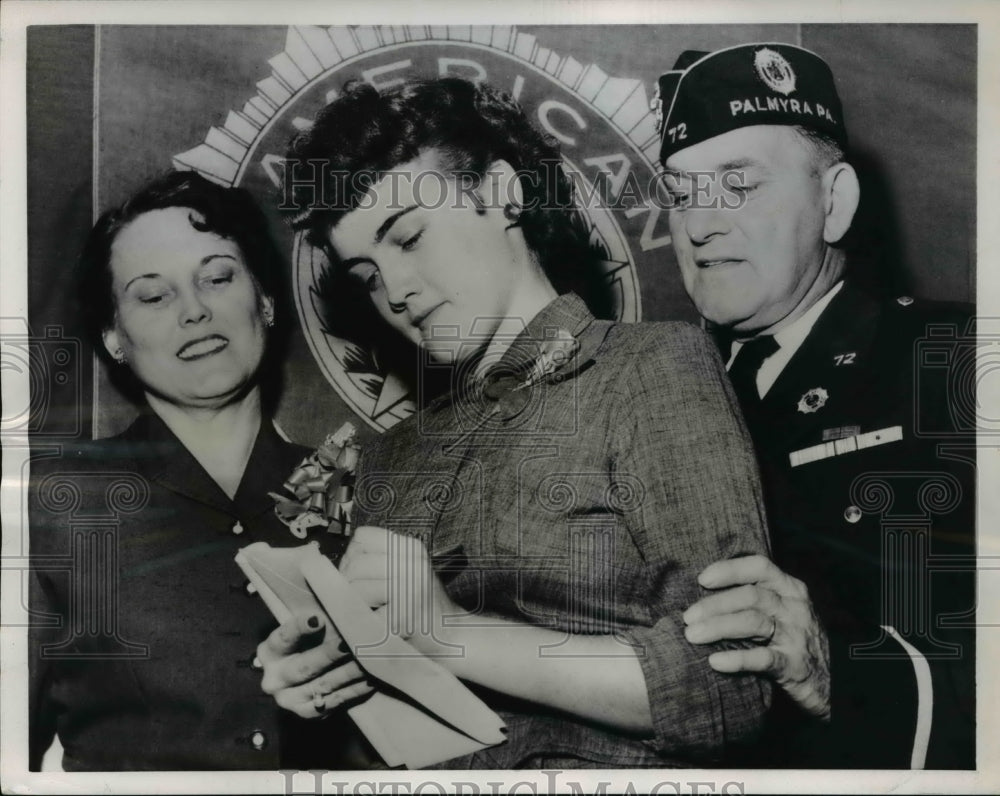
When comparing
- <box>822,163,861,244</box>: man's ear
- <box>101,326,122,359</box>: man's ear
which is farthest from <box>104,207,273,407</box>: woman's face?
<box>822,163,861,244</box>: man's ear

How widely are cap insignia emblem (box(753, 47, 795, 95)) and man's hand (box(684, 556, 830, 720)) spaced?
100 centimetres

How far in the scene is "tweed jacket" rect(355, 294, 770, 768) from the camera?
1836 millimetres

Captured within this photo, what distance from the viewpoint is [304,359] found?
6.42 ft

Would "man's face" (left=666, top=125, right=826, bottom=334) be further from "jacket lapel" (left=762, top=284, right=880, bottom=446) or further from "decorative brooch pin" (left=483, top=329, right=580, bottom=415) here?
"decorative brooch pin" (left=483, top=329, right=580, bottom=415)

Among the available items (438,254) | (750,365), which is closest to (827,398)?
(750,365)

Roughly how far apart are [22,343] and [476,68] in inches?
45.8

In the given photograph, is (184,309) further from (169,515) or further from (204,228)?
(169,515)

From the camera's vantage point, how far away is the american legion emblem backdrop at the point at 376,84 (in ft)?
6.40

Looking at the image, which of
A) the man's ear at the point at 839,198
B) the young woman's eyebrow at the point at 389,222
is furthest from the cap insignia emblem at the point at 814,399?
the young woman's eyebrow at the point at 389,222

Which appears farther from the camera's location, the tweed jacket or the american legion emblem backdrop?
the american legion emblem backdrop

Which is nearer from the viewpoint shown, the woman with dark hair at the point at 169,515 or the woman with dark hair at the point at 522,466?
the woman with dark hair at the point at 522,466

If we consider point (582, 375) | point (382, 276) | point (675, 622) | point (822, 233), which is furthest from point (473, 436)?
point (822, 233)

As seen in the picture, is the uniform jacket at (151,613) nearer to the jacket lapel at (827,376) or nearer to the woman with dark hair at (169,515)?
the woman with dark hair at (169,515)

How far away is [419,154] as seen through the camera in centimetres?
193
